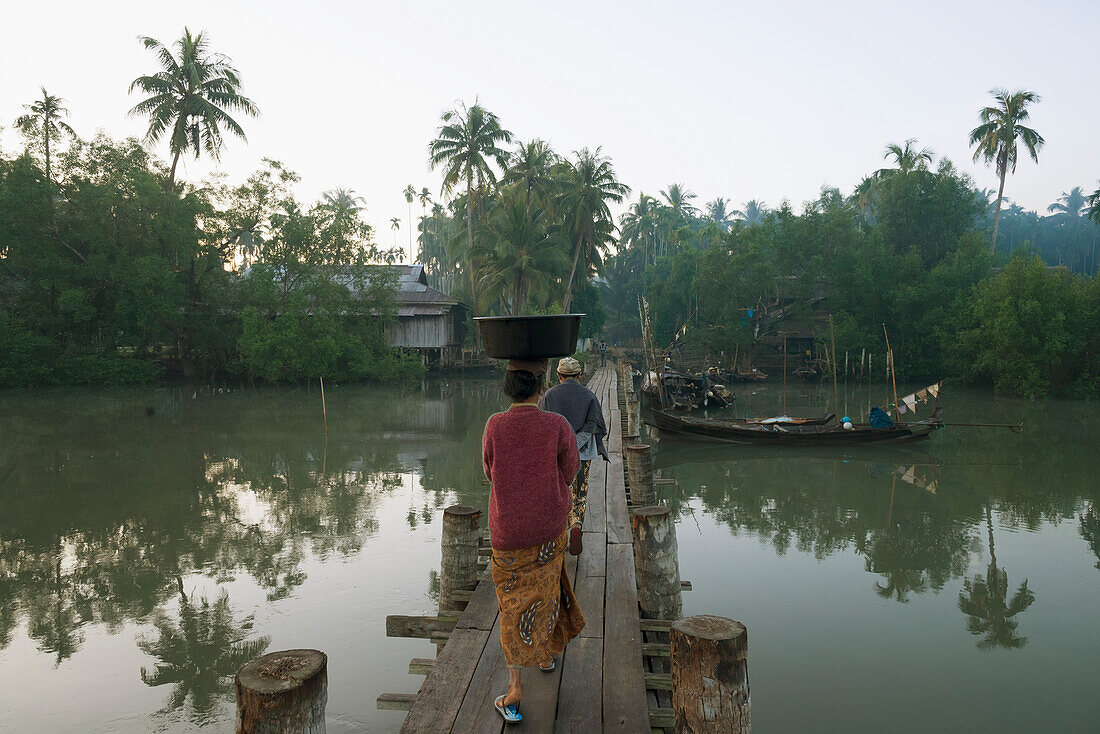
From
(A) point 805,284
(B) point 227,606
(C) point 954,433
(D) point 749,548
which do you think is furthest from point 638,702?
(A) point 805,284

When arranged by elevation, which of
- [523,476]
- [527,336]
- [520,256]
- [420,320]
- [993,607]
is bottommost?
[993,607]

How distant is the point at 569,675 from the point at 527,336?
167 centimetres

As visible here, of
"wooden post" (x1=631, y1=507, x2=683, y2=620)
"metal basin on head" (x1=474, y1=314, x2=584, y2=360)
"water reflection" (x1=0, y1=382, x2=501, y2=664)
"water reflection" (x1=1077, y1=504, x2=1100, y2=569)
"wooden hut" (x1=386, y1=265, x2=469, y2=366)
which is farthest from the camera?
"wooden hut" (x1=386, y1=265, x2=469, y2=366)

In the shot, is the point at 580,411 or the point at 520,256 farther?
the point at 520,256

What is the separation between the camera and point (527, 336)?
3205 mm

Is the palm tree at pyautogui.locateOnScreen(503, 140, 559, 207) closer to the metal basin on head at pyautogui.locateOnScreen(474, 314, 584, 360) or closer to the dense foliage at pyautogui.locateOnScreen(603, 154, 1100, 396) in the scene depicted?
the dense foliage at pyautogui.locateOnScreen(603, 154, 1100, 396)

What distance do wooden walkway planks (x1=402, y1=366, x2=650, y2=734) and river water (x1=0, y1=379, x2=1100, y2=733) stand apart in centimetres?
142

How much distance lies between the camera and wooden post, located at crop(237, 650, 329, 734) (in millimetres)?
2037

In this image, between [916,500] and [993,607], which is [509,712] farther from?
[916,500]

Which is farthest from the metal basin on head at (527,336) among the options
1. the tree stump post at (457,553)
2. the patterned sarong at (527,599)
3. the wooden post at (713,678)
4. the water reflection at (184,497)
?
the water reflection at (184,497)

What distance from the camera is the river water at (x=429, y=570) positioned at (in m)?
4.88

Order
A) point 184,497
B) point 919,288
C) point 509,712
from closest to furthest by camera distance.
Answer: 1. point 509,712
2. point 184,497
3. point 919,288

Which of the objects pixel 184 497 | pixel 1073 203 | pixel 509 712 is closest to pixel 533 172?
pixel 184 497

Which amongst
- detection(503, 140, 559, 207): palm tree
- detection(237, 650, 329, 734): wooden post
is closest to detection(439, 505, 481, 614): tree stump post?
detection(237, 650, 329, 734): wooden post
